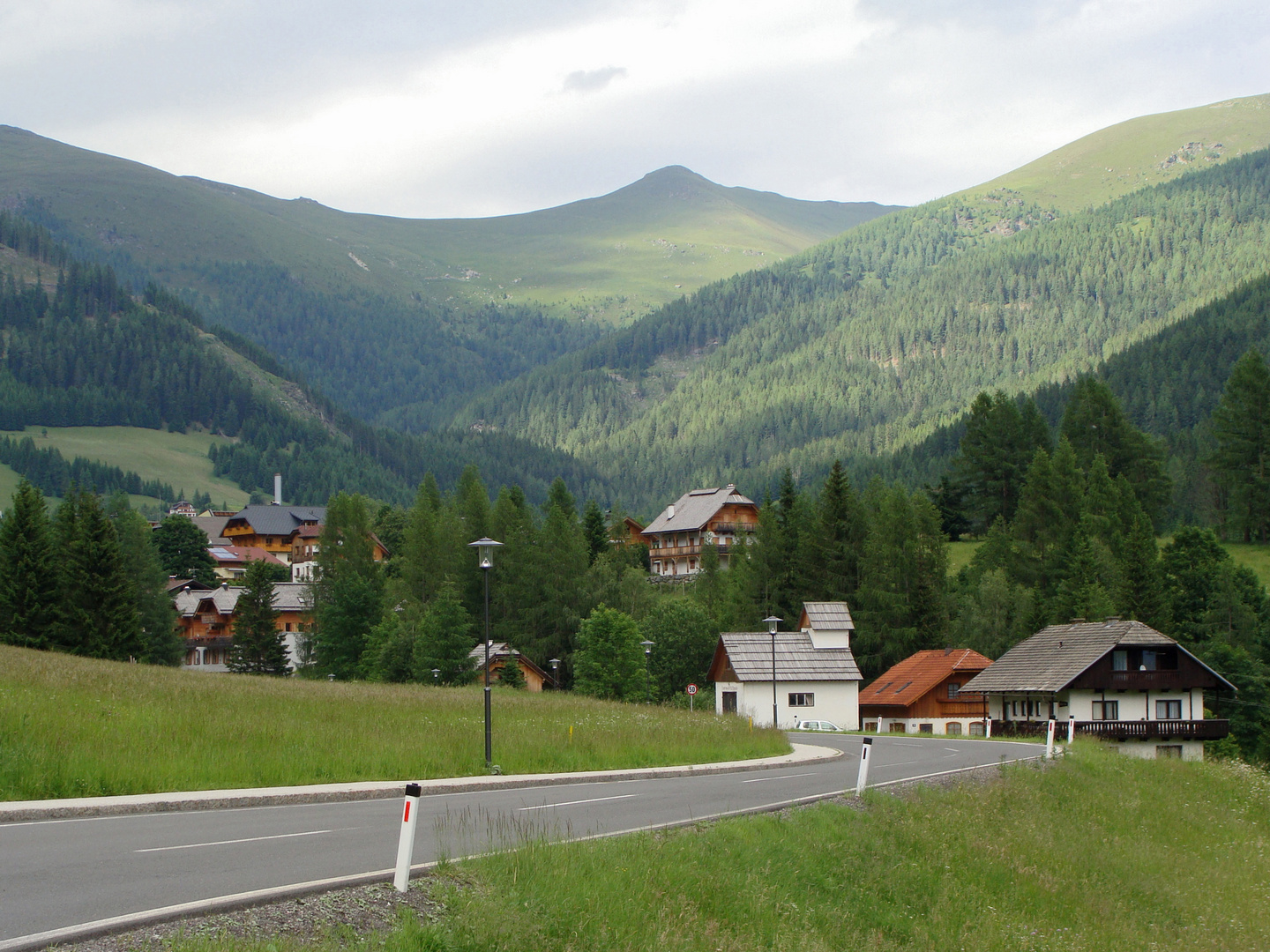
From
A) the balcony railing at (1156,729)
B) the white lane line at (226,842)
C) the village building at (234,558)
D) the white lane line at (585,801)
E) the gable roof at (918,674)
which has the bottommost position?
the balcony railing at (1156,729)

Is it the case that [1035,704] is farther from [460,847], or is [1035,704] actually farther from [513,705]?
[460,847]

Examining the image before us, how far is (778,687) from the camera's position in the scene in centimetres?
7681

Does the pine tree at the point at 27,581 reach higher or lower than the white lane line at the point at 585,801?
higher

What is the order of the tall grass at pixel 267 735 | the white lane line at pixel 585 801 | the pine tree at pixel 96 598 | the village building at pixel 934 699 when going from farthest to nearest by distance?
the village building at pixel 934 699
the pine tree at pixel 96 598
the tall grass at pixel 267 735
the white lane line at pixel 585 801

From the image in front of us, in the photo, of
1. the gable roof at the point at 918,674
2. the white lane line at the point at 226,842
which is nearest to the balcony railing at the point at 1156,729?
the gable roof at the point at 918,674

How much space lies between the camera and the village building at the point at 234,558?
570 feet

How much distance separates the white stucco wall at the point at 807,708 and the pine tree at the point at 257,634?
40.0 metres

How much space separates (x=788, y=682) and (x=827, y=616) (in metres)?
7.24

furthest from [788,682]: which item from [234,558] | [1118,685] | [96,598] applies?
[234,558]

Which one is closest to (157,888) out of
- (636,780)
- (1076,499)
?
(636,780)

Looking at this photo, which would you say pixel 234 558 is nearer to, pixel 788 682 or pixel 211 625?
pixel 211 625

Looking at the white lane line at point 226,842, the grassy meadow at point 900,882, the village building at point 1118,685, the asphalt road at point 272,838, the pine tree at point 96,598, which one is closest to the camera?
the asphalt road at point 272,838

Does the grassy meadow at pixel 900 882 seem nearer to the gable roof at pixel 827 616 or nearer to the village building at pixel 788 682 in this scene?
the village building at pixel 788 682

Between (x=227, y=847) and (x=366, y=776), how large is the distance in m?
9.84
